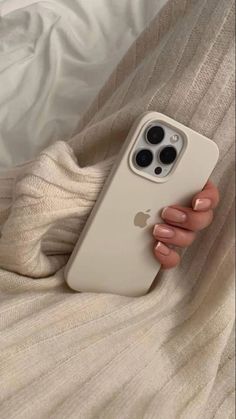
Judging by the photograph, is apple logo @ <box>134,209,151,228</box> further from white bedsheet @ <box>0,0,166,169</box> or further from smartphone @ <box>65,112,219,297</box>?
white bedsheet @ <box>0,0,166,169</box>

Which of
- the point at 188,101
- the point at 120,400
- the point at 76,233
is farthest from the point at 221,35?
the point at 120,400

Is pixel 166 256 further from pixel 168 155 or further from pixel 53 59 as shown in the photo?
pixel 53 59

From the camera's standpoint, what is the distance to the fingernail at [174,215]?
539mm

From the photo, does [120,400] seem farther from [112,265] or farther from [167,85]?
[167,85]

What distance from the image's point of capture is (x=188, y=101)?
53 cm

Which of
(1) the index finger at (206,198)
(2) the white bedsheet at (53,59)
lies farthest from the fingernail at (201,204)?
(2) the white bedsheet at (53,59)

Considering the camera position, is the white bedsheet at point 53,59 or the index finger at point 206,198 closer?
the index finger at point 206,198

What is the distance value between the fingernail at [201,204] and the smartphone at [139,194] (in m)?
0.01

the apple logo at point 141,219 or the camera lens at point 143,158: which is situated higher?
the camera lens at point 143,158

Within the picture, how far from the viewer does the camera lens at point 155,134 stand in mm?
514

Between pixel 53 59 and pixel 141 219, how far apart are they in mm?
285

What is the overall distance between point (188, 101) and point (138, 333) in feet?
0.81

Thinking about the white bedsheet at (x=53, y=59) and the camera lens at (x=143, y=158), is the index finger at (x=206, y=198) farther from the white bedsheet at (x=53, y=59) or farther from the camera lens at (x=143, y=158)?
the white bedsheet at (x=53, y=59)

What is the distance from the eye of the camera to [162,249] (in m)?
0.56
